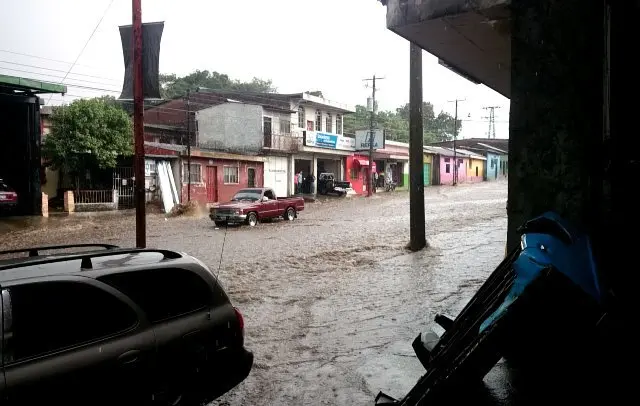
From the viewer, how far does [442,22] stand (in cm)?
484

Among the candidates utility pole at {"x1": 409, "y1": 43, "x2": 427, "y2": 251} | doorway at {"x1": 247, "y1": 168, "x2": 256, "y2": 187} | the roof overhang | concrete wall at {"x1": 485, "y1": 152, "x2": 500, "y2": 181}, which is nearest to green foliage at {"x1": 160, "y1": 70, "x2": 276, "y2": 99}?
doorway at {"x1": 247, "y1": 168, "x2": 256, "y2": 187}

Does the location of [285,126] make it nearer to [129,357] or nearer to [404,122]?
[129,357]

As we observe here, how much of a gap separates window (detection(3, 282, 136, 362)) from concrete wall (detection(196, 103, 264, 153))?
3073 centimetres

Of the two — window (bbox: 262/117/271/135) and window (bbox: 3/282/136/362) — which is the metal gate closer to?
window (bbox: 262/117/271/135)

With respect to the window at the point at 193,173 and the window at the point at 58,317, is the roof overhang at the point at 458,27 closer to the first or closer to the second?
the window at the point at 58,317

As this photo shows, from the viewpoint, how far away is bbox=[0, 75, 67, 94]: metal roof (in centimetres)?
1994

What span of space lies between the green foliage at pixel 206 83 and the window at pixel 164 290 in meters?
50.1

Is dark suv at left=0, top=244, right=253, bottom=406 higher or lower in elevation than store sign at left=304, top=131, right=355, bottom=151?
lower

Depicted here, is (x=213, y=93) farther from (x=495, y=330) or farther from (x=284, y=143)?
(x=495, y=330)

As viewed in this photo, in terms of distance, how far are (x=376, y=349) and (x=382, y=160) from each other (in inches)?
1635

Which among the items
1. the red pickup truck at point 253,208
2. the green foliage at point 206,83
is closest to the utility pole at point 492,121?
the green foliage at point 206,83

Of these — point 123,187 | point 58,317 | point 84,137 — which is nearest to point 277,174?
point 123,187

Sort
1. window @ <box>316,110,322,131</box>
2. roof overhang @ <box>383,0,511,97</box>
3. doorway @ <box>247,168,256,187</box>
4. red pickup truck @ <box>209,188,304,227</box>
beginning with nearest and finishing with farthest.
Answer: roof overhang @ <box>383,0,511,97</box> < red pickup truck @ <box>209,188,304,227</box> < doorway @ <box>247,168,256,187</box> < window @ <box>316,110,322,131</box>

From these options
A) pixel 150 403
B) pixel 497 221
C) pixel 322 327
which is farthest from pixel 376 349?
pixel 497 221
